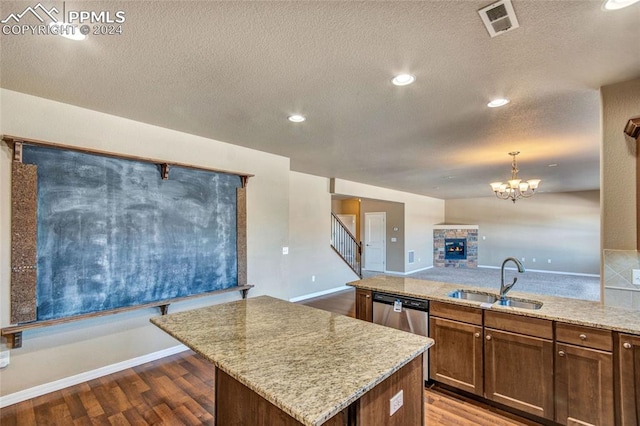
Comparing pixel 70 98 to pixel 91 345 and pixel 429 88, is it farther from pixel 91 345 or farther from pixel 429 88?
pixel 429 88

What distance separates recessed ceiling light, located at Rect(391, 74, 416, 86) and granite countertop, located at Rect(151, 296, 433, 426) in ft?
5.83

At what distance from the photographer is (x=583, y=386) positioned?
2.12 meters

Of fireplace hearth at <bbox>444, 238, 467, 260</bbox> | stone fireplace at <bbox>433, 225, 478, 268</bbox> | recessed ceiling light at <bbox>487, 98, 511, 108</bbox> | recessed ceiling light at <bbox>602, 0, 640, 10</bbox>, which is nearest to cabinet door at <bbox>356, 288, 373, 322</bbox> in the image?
recessed ceiling light at <bbox>487, 98, 511, 108</bbox>

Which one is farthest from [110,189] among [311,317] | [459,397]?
[459,397]

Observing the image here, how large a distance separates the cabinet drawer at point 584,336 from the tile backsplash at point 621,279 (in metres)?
0.47

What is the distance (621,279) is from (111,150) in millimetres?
4620

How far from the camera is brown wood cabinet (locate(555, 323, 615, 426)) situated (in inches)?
80.2

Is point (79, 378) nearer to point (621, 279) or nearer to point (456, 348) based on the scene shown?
point (456, 348)

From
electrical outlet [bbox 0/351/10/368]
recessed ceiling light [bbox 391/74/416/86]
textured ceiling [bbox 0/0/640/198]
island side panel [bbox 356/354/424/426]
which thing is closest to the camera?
island side panel [bbox 356/354/424/426]

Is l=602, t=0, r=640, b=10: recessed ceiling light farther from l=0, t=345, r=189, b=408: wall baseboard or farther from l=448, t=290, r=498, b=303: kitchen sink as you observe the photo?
l=0, t=345, r=189, b=408: wall baseboard

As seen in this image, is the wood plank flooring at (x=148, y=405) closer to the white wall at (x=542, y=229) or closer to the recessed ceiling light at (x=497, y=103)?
the recessed ceiling light at (x=497, y=103)

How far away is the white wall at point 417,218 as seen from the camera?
8.50 m

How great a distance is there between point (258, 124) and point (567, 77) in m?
2.72

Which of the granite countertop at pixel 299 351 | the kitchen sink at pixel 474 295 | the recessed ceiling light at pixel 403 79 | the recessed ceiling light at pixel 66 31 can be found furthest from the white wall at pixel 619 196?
the recessed ceiling light at pixel 66 31
